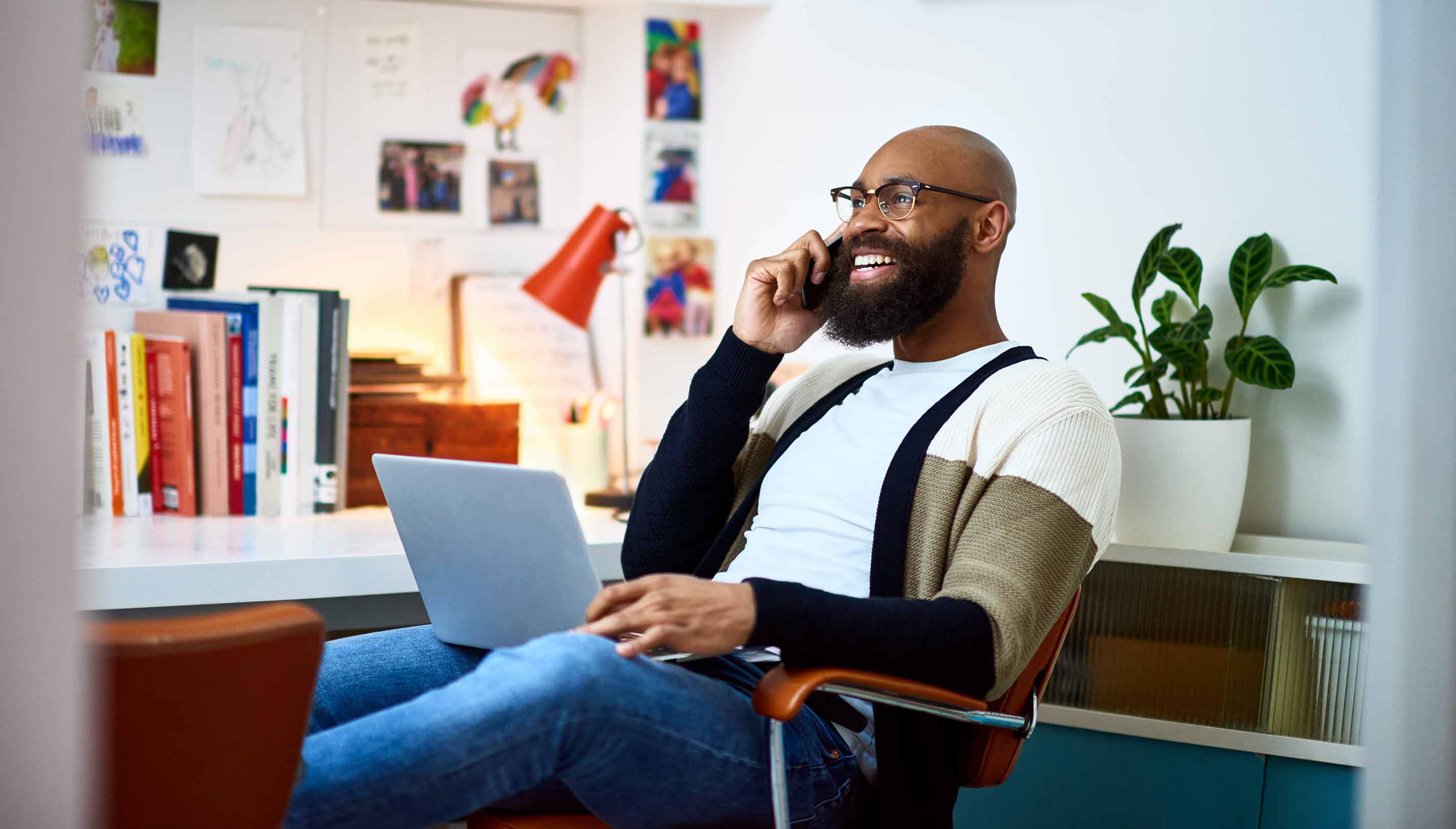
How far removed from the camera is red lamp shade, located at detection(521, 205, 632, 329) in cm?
243

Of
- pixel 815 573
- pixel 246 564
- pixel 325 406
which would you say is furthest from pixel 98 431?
pixel 815 573

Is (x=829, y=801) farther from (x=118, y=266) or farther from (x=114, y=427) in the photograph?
(x=118, y=266)

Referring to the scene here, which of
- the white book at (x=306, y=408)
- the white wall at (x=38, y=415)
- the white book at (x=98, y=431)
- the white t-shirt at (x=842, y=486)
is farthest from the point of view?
the white book at (x=306, y=408)

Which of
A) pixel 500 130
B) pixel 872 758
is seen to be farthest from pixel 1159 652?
pixel 500 130

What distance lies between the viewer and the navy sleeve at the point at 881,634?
1.33 m

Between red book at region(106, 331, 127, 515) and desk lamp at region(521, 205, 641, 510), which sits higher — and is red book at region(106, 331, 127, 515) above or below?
below

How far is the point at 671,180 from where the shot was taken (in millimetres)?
2898

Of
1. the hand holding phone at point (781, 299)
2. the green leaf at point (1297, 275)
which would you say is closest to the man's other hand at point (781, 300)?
the hand holding phone at point (781, 299)

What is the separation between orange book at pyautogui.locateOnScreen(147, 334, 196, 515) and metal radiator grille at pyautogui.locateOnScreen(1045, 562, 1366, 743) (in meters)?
1.57

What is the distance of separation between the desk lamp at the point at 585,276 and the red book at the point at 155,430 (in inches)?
27.0

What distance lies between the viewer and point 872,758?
1559 millimetres

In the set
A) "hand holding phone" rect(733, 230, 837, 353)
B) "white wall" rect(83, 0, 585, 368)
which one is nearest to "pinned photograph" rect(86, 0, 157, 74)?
"white wall" rect(83, 0, 585, 368)

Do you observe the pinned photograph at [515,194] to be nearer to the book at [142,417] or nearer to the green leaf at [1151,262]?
the book at [142,417]

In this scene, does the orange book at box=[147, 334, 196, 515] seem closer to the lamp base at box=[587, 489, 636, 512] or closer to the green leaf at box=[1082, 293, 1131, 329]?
the lamp base at box=[587, 489, 636, 512]
